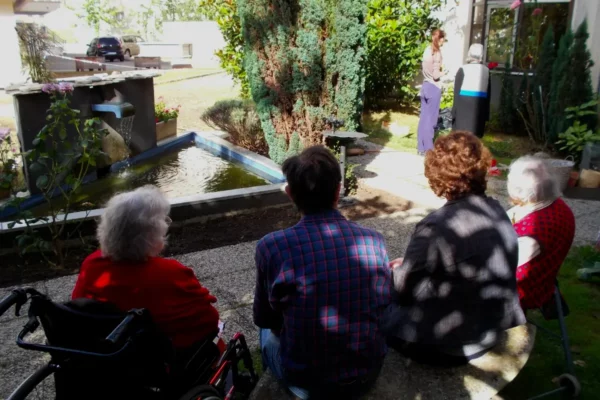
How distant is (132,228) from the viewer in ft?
6.72

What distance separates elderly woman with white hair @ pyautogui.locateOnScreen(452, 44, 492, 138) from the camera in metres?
7.27

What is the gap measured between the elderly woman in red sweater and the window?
373 inches

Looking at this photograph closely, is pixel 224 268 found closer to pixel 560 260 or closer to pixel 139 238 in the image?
pixel 139 238

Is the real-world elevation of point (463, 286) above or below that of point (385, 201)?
above

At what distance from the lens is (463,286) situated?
2.14m

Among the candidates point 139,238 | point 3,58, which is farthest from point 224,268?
point 3,58

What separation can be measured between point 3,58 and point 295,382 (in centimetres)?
2376

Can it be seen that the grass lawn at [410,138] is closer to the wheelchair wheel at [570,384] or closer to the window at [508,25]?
the window at [508,25]

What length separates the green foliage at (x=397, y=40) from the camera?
10438 mm

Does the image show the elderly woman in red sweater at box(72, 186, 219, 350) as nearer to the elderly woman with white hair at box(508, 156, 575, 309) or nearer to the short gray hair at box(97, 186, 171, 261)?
the short gray hair at box(97, 186, 171, 261)

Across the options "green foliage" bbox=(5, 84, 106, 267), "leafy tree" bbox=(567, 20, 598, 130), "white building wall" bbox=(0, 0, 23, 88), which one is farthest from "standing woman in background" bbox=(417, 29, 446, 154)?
"white building wall" bbox=(0, 0, 23, 88)

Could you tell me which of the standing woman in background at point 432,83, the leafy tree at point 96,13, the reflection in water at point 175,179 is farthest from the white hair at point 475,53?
the leafy tree at point 96,13

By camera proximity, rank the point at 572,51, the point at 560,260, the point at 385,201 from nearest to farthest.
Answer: the point at 560,260, the point at 385,201, the point at 572,51

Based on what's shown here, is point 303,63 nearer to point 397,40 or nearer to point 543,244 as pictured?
point 543,244
